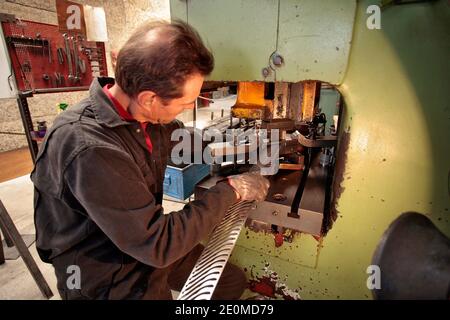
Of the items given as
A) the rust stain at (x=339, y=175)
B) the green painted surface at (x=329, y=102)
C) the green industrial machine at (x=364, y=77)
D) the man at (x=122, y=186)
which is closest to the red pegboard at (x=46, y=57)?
the man at (x=122, y=186)

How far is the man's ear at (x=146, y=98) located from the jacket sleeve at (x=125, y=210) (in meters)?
0.19

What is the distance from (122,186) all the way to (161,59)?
39 cm

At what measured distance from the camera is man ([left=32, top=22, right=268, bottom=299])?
70 centimetres

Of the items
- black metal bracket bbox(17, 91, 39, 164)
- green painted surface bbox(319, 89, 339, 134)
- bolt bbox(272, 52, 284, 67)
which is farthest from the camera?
green painted surface bbox(319, 89, 339, 134)

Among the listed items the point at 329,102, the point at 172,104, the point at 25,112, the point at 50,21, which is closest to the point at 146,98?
the point at 172,104

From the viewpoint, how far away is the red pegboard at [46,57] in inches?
88.9

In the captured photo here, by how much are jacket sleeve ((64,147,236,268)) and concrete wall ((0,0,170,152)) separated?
3375mm

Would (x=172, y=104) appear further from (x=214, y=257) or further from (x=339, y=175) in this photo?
(x=339, y=175)

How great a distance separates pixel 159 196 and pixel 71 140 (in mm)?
433

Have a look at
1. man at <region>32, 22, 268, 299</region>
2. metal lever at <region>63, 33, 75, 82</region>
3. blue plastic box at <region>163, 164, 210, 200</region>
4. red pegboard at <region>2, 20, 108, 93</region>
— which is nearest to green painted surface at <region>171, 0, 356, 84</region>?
man at <region>32, 22, 268, 299</region>

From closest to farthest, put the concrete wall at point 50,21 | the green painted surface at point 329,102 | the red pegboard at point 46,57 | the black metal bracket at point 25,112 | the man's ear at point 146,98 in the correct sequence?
the man's ear at point 146,98, the black metal bracket at point 25,112, the red pegboard at point 46,57, the green painted surface at point 329,102, the concrete wall at point 50,21

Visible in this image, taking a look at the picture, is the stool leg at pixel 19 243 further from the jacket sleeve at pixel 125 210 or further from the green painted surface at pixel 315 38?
the green painted surface at pixel 315 38

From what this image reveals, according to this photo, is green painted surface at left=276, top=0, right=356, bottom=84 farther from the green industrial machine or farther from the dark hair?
the dark hair
